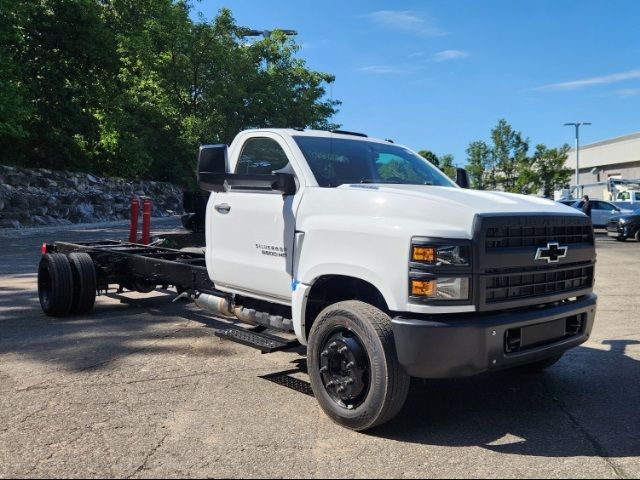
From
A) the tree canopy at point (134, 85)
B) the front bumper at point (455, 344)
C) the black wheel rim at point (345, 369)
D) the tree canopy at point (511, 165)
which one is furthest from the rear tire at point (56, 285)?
the tree canopy at point (511, 165)

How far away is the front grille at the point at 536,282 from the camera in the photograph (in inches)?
144

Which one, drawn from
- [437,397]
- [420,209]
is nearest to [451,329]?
[420,209]

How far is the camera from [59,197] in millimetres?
24766

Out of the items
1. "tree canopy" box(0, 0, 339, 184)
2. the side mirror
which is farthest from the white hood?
"tree canopy" box(0, 0, 339, 184)

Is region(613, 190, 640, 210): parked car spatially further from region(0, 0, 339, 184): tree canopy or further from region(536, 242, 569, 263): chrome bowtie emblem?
region(536, 242, 569, 263): chrome bowtie emblem

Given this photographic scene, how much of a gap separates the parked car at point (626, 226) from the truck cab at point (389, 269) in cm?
2080

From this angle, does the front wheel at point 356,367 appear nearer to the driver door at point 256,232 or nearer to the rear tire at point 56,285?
the driver door at point 256,232

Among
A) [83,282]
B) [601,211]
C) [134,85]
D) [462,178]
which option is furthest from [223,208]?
[601,211]

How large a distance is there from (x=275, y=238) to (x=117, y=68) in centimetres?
2708

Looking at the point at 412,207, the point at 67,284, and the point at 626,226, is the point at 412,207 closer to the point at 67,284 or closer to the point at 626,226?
the point at 67,284

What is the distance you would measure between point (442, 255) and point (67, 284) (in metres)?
5.32

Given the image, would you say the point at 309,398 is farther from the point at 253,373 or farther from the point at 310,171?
the point at 310,171

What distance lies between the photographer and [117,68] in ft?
93.8

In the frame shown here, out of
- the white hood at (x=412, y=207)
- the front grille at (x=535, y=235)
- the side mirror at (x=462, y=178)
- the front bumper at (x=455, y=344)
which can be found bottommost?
the front bumper at (x=455, y=344)
